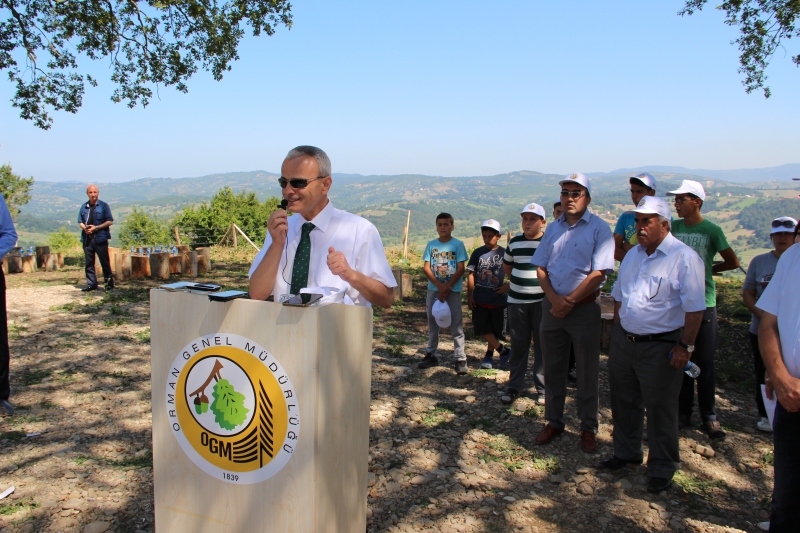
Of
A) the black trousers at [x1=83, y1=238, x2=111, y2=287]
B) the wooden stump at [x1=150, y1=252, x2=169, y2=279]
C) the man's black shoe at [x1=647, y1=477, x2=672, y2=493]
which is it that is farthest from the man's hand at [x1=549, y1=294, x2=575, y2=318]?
the wooden stump at [x1=150, y1=252, x2=169, y2=279]

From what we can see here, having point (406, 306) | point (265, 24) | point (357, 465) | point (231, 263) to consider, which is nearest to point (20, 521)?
point (357, 465)

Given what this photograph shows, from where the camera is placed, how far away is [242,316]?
2.00 m

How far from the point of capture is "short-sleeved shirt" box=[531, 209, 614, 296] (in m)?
4.11

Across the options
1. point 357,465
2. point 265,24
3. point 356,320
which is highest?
point 265,24

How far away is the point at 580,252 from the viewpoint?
4.16m

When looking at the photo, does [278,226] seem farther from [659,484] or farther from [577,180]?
[659,484]

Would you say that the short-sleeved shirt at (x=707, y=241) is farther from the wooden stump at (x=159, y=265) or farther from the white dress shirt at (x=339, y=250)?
the wooden stump at (x=159, y=265)

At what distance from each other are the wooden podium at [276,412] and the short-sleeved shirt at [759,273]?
4038mm

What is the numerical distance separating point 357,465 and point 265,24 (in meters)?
12.8

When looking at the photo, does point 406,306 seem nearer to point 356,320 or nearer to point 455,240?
point 455,240

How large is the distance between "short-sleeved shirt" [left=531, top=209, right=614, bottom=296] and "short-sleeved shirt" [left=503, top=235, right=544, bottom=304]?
0.72m


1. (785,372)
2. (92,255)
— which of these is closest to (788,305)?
(785,372)

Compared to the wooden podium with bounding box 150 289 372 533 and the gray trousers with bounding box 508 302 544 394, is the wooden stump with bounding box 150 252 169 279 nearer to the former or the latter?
the gray trousers with bounding box 508 302 544 394

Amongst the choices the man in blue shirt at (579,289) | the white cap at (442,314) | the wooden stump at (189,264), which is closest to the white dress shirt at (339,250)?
the man in blue shirt at (579,289)
